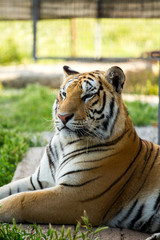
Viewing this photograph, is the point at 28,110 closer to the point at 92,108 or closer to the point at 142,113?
the point at 142,113

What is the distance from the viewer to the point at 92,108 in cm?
292

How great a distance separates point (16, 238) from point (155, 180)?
3.42 ft

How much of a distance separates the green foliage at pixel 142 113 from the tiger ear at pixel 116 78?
336 centimetres

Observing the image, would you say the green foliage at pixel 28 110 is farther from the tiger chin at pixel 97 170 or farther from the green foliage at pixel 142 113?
the tiger chin at pixel 97 170

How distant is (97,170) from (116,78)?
0.64m

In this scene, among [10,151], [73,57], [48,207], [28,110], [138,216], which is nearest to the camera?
[48,207]

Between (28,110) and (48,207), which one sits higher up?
(48,207)

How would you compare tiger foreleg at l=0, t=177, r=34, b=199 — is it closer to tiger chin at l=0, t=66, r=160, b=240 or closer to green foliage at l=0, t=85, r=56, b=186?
tiger chin at l=0, t=66, r=160, b=240

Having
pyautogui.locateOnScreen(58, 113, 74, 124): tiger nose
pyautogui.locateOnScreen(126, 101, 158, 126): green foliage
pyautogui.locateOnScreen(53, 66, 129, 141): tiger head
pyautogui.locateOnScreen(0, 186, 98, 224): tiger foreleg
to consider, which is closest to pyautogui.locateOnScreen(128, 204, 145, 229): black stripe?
pyautogui.locateOnScreen(0, 186, 98, 224): tiger foreleg

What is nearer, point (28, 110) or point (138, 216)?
point (138, 216)

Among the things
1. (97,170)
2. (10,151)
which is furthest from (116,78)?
(10,151)

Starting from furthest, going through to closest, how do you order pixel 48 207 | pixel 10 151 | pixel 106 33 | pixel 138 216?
1. pixel 106 33
2. pixel 10 151
3. pixel 138 216
4. pixel 48 207

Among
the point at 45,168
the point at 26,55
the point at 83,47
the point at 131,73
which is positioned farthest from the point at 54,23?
the point at 26,55

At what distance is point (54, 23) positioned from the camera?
7.76 metres
